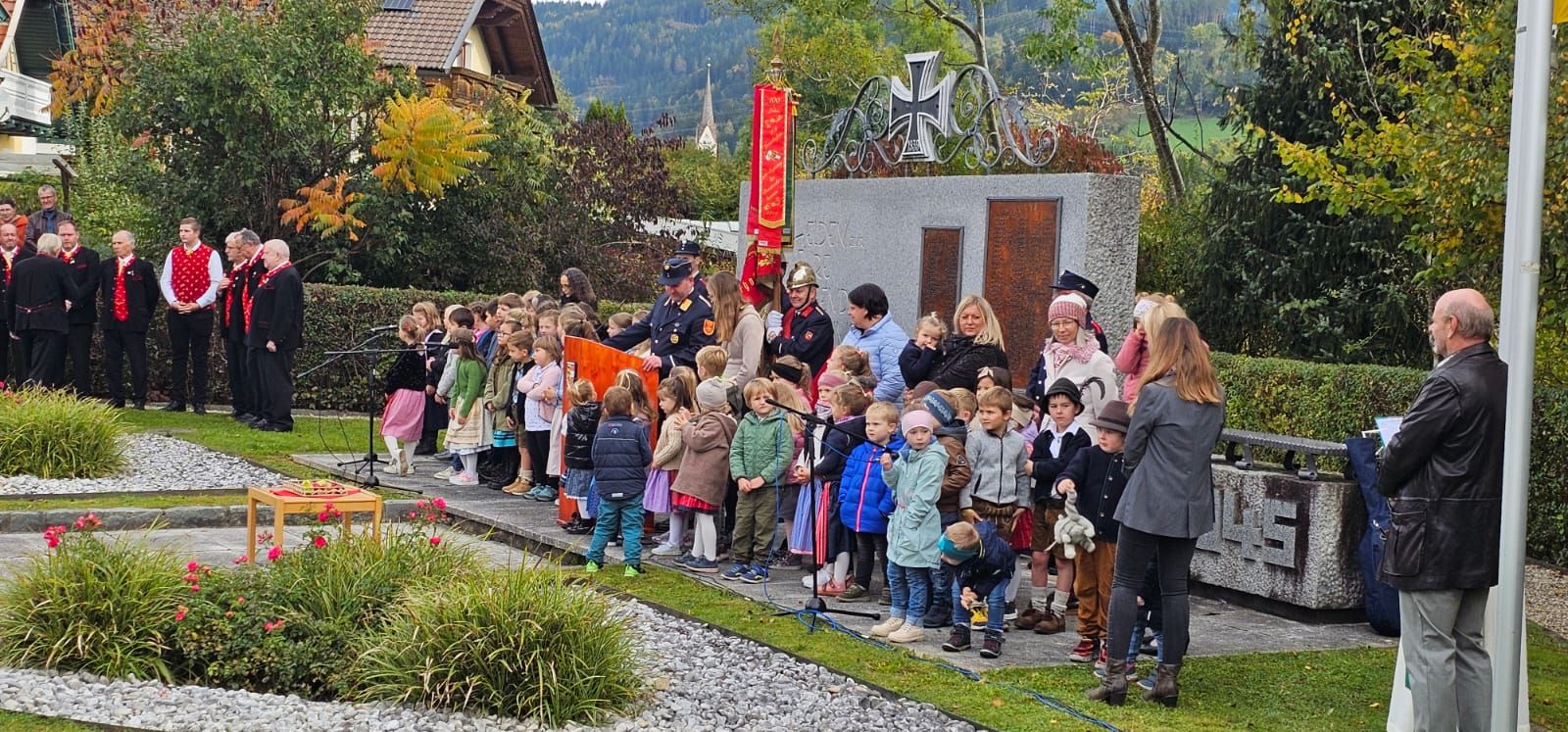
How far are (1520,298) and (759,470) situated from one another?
16.3ft

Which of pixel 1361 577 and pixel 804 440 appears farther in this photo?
pixel 804 440

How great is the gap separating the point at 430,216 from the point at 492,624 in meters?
15.5

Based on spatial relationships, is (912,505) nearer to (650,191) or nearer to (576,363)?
(576,363)

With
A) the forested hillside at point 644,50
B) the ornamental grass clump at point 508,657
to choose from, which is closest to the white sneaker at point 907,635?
the ornamental grass clump at point 508,657

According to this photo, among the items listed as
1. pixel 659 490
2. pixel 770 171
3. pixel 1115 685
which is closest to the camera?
pixel 1115 685

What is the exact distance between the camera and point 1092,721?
726cm

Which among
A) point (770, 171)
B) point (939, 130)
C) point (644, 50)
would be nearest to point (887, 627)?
point (939, 130)

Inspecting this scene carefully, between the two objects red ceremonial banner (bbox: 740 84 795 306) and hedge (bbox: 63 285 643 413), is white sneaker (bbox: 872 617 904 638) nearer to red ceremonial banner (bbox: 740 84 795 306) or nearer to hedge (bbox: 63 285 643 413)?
red ceremonial banner (bbox: 740 84 795 306)

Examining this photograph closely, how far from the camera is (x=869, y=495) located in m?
9.46

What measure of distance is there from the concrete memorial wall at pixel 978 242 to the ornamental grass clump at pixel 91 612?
6.50 metres

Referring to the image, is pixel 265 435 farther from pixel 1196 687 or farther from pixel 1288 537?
pixel 1196 687

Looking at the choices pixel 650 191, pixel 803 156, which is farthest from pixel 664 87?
pixel 803 156

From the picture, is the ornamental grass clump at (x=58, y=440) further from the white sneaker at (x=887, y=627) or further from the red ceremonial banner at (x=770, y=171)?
the white sneaker at (x=887, y=627)

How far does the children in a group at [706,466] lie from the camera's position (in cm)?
1042
